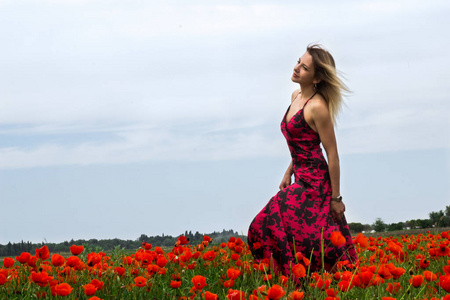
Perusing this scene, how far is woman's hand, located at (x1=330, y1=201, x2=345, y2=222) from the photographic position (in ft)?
16.4

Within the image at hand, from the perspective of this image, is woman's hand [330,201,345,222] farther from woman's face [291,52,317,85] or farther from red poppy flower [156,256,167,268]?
red poppy flower [156,256,167,268]

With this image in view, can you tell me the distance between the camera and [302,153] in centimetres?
510

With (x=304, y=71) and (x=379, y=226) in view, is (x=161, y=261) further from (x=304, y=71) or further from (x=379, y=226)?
(x=379, y=226)

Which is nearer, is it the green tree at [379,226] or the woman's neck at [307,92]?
the woman's neck at [307,92]

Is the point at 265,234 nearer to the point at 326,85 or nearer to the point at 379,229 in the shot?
the point at 326,85

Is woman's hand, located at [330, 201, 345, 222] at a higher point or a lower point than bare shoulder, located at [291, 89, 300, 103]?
lower

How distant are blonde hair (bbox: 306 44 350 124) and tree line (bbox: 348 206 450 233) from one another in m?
8.71

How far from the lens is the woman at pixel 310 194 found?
4.94m

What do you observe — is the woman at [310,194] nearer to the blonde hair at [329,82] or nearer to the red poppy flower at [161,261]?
the blonde hair at [329,82]

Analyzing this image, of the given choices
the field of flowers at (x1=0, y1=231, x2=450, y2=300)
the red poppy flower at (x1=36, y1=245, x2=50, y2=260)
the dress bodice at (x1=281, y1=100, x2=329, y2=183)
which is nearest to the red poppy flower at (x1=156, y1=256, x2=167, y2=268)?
the field of flowers at (x1=0, y1=231, x2=450, y2=300)

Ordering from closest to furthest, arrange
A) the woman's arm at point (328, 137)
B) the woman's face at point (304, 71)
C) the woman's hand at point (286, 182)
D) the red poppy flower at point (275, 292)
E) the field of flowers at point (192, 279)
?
the red poppy flower at point (275, 292)
the field of flowers at point (192, 279)
the woman's arm at point (328, 137)
the woman's face at point (304, 71)
the woman's hand at point (286, 182)

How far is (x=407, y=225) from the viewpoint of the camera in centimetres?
1477

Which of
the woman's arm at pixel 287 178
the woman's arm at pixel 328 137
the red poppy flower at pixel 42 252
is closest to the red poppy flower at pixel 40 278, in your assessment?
the red poppy flower at pixel 42 252

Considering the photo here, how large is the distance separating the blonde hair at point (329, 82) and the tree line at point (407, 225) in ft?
28.6
